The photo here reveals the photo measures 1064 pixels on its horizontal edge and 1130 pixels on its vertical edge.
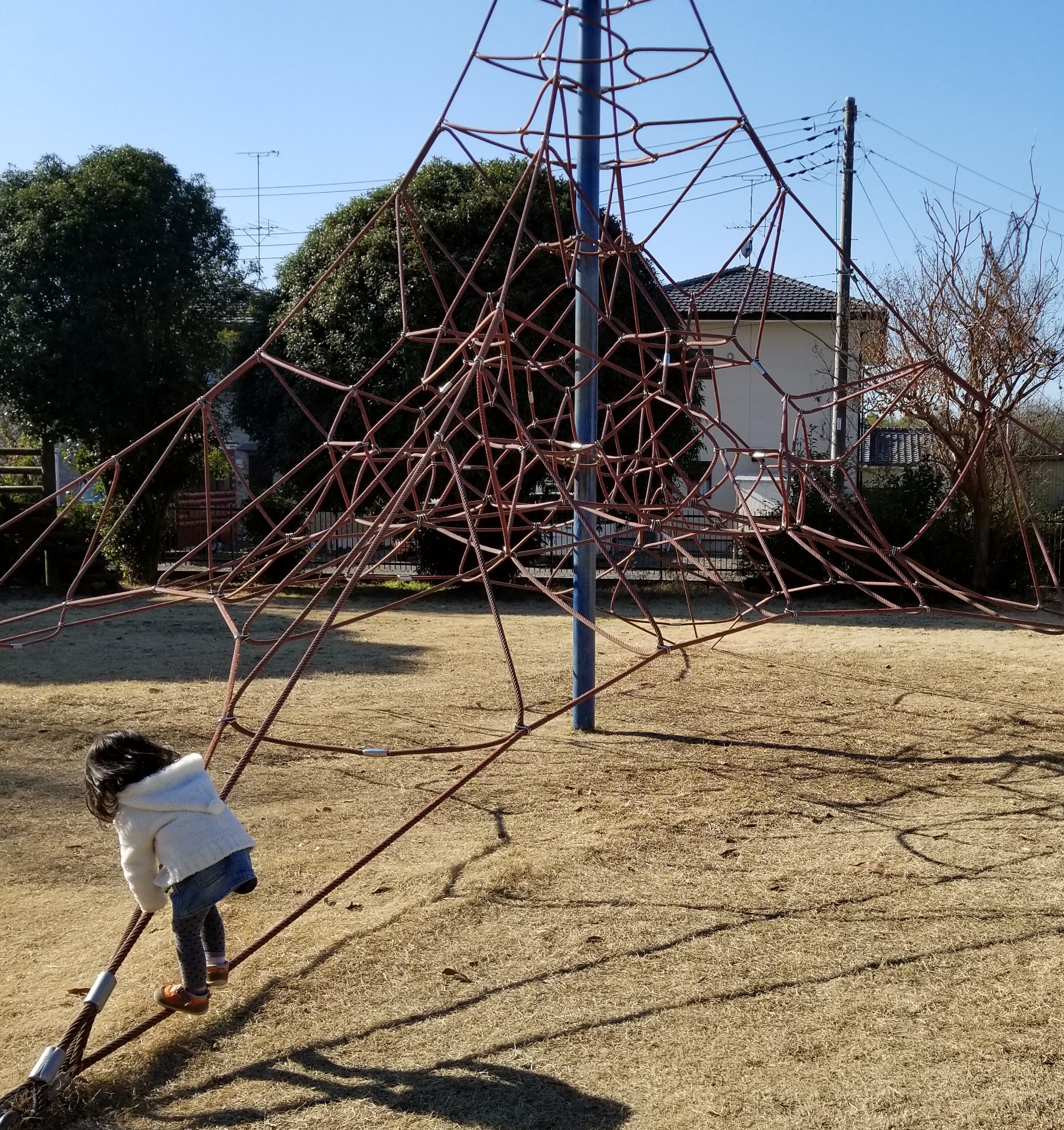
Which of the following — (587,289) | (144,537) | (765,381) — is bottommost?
(144,537)

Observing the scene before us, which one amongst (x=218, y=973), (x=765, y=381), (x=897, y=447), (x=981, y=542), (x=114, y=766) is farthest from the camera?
(x=897, y=447)

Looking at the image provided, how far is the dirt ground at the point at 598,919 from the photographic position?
2619mm

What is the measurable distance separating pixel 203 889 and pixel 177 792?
0.80 ft

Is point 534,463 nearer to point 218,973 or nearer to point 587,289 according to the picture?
point 587,289

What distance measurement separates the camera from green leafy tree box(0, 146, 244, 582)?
11500 mm

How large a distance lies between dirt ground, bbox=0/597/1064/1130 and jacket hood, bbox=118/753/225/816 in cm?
61

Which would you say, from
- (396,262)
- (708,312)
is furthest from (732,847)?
(708,312)

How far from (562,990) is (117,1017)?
117cm

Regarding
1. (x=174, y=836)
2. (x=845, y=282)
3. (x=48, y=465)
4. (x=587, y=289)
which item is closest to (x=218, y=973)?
(x=174, y=836)

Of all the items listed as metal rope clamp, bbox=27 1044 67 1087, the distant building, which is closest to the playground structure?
metal rope clamp, bbox=27 1044 67 1087

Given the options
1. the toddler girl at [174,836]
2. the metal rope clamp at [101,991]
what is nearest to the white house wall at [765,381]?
the toddler girl at [174,836]

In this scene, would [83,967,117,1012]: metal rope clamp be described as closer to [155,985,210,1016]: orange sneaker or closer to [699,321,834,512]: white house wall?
[155,985,210,1016]: orange sneaker

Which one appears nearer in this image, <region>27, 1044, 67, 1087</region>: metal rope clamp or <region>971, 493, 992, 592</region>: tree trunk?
<region>27, 1044, 67, 1087</region>: metal rope clamp

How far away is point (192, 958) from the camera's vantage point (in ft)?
9.30
